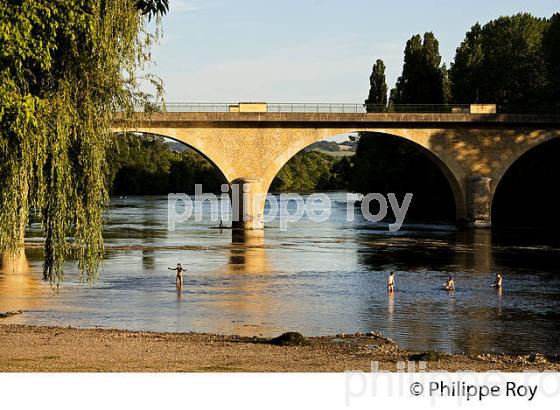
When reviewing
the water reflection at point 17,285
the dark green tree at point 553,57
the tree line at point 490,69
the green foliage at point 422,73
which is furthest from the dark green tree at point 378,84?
the water reflection at point 17,285

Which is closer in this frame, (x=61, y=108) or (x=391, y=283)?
(x=61, y=108)

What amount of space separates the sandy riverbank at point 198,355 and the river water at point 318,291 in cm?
238

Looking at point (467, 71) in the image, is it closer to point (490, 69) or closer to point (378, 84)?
point (490, 69)

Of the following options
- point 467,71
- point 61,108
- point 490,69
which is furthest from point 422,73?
point 61,108

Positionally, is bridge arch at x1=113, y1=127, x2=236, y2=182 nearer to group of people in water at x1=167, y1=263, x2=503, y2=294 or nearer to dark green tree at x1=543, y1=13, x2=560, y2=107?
group of people in water at x1=167, y1=263, x2=503, y2=294

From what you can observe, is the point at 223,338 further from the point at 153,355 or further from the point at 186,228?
the point at 186,228

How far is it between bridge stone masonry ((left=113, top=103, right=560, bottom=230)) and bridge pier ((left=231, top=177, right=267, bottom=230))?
0.20 feet

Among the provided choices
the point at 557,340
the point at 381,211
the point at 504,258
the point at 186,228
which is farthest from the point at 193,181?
the point at 557,340

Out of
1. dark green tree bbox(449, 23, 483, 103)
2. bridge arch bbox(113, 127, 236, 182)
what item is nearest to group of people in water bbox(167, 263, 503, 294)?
bridge arch bbox(113, 127, 236, 182)

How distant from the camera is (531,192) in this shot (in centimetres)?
7675

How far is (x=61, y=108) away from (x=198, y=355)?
5.79 m

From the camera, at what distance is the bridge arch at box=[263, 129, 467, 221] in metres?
63.0

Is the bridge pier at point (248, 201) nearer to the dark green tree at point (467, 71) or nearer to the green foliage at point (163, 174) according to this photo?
the dark green tree at point (467, 71)
